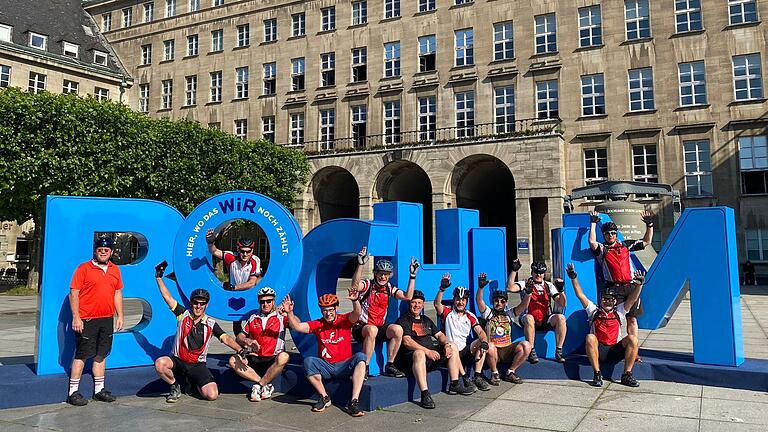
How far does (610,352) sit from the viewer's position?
8375mm

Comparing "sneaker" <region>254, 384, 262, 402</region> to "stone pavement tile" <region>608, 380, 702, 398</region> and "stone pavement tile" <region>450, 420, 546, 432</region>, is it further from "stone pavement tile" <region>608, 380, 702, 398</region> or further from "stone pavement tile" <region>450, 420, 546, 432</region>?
"stone pavement tile" <region>608, 380, 702, 398</region>

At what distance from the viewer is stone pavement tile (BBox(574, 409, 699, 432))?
609 centimetres

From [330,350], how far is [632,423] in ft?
12.1

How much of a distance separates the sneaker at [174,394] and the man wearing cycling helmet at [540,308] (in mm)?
5136

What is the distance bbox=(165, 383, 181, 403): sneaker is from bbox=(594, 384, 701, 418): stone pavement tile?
5366 millimetres

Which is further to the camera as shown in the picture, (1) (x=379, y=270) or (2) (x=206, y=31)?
(2) (x=206, y=31)

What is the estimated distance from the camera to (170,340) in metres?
8.79

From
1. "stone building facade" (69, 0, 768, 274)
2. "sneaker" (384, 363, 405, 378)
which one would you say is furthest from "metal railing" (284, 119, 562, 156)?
"sneaker" (384, 363, 405, 378)

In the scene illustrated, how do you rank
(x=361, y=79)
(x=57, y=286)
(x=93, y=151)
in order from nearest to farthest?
(x=57, y=286), (x=93, y=151), (x=361, y=79)

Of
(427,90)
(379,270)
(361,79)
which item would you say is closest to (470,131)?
(427,90)

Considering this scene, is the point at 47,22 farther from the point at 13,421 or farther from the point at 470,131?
the point at 13,421

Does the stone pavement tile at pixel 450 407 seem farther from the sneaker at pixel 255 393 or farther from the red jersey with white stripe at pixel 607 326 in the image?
the red jersey with white stripe at pixel 607 326

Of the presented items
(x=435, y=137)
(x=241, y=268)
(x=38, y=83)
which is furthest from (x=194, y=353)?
(x=38, y=83)

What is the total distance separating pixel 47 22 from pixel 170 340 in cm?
4659
